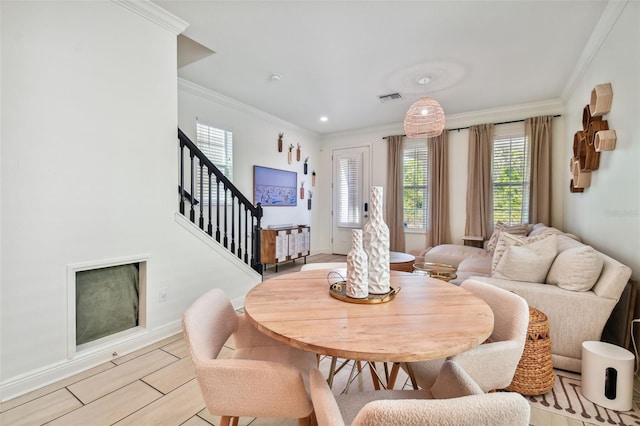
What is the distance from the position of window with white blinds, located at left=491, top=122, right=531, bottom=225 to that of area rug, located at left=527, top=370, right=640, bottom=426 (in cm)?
336

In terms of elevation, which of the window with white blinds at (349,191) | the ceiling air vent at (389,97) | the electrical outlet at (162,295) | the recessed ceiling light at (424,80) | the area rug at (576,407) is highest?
the ceiling air vent at (389,97)

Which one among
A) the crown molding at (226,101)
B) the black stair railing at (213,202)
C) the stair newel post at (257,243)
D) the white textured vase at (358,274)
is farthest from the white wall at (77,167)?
the white textured vase at (358,274)

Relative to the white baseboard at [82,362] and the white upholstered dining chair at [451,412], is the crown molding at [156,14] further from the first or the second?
the white upholstered dining chair at [451,412]

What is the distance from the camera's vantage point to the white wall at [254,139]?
4.00m

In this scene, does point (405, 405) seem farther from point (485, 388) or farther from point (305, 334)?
point (485, 388)

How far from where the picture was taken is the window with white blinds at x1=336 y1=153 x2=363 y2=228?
20.7ft

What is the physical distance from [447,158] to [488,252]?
6.11 feet

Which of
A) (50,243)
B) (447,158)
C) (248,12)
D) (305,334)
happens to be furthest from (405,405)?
(447,158)

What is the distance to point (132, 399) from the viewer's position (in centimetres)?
174

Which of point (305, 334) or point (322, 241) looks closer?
point (305, 334)

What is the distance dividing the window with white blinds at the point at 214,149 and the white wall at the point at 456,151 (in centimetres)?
265

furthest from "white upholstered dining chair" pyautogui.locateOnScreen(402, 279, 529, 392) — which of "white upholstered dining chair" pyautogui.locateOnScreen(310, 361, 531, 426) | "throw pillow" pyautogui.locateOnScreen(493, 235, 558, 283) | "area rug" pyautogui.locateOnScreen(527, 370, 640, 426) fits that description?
"throw pillow" pyautogui.locateOnScreen(493, 235, 558, 283)

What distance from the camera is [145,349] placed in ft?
7.70

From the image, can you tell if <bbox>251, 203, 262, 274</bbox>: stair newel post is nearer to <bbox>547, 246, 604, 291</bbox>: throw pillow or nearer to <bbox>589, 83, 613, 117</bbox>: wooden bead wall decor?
<bbox>547, 246, 604, 291</bbox>: throw pillow
